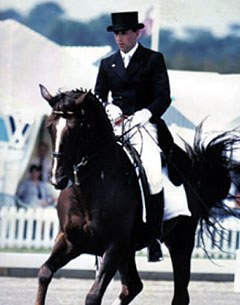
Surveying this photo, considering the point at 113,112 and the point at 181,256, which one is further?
the point at 181,256

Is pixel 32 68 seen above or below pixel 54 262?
above

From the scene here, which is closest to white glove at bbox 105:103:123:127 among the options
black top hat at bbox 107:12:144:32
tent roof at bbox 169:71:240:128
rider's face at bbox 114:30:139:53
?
rider's face at bbox 114:30:139:53

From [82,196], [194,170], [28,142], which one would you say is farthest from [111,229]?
[28,142]

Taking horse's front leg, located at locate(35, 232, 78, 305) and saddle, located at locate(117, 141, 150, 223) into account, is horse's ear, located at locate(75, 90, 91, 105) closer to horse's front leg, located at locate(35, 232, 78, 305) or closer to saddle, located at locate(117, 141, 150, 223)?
saddle, located at locate(117, 141, 150, 223)

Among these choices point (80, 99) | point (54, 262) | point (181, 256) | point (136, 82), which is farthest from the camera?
point (181, 256)

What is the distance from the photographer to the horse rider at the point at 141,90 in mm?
9516

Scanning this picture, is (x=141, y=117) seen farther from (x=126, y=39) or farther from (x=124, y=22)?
(x=124, y=22)

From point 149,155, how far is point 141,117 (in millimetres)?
314

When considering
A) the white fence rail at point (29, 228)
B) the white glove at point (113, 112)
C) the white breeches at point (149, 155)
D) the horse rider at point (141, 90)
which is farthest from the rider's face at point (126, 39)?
the white fence rail at point (29, 228)

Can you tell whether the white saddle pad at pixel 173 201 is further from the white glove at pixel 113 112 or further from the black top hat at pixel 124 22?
the black top hat at pixel 124 22

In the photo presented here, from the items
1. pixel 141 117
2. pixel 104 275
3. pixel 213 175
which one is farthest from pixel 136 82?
pixel 104 275

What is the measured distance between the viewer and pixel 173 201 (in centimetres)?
982

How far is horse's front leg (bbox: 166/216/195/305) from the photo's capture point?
10.2 m

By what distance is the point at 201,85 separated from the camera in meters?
14.0
